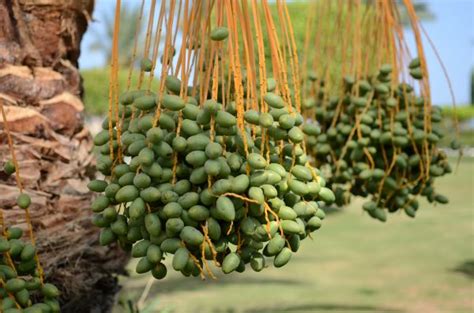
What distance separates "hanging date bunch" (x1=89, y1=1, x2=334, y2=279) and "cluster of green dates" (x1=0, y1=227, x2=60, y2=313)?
5.8 inches

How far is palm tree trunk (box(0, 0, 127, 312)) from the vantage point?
1661 millimetres

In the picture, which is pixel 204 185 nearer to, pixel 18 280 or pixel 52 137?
pixel 18 280

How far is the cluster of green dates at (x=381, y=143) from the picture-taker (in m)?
1.80

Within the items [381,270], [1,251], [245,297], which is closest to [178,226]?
[1,251]

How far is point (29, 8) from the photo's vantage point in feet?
5.60

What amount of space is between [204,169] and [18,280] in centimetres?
38

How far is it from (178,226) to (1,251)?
33cm

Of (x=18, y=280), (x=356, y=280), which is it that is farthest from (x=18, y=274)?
(x=356, y=280)

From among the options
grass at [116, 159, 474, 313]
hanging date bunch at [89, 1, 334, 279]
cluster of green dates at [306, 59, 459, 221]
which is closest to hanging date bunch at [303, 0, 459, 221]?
cluster of green dates at [306, 59, 459, 221]

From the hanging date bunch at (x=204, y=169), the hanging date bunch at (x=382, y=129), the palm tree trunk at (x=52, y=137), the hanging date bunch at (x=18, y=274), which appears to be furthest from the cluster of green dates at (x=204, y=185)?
the hanging date bunch at (x=382, y=129)

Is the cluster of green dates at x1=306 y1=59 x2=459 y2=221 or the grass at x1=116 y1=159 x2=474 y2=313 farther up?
the cluster of green dates at x1=306 y1=59 x2=459 y2=221

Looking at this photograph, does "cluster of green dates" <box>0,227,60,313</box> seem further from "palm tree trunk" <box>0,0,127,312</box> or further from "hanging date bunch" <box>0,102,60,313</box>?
"palm tree trunk" <box>0,0,127,312</box>

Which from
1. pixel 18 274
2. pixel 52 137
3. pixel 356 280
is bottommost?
pixel 356 280

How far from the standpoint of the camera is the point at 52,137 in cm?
175
